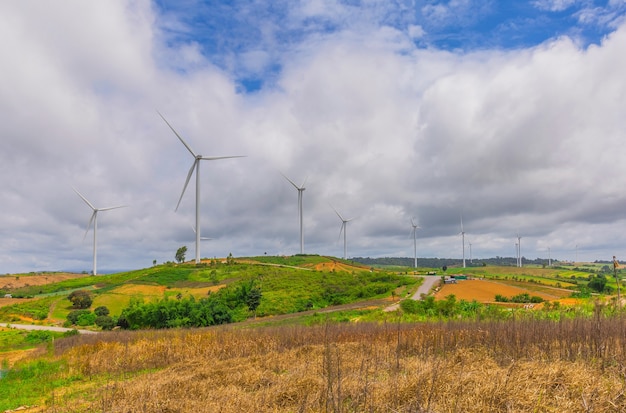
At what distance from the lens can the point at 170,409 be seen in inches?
355

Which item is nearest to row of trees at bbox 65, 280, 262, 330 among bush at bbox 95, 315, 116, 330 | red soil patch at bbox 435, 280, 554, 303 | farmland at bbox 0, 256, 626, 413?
bush at bbox 95, 315, 116, 330

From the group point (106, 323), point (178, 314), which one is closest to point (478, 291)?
point (178, 314)

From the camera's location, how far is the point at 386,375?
11531 millimetres

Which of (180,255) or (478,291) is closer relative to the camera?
(478,291)

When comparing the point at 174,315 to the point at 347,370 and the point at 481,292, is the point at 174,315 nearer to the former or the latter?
the point at 347,370

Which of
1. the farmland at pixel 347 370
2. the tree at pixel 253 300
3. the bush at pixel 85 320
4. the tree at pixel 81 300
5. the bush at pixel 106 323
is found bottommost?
the bush at pixel 85 320

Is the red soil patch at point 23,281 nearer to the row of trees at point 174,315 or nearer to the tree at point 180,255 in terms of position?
the tree at point 180,255

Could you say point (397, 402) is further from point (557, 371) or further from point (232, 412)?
point (557, 371)

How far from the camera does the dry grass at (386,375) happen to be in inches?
308

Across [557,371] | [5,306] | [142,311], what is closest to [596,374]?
[557,371]

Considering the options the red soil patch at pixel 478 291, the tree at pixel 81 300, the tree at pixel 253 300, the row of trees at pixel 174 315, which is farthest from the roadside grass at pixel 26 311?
the red soil patch at pixel 478 291

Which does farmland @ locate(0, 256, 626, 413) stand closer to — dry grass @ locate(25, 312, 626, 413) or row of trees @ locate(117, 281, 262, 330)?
dry grass @ locate(25, 312, 626, 413)

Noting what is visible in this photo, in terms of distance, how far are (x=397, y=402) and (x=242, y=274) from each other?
89.3 meters

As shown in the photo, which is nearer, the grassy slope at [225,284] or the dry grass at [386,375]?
the dry grass at [386,375]
